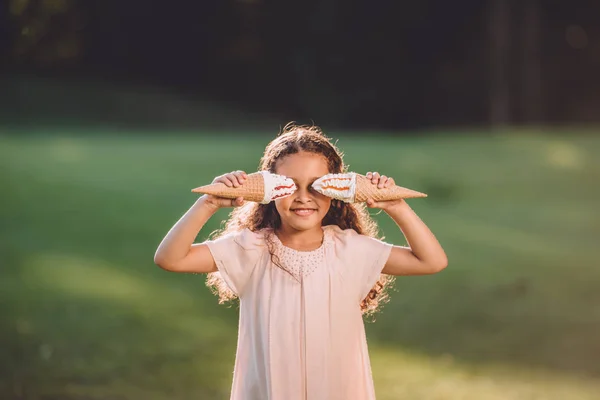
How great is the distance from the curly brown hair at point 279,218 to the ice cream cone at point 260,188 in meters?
0.12

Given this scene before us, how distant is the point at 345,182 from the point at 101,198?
5.02 metres

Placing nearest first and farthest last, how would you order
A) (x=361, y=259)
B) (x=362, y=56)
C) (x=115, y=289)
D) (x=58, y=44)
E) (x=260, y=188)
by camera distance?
(x=260, y=188), (x=361, y=259), (x=115, y=289), (x=58, y=44), (x=362, y=56)

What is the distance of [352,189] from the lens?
186 centimetres

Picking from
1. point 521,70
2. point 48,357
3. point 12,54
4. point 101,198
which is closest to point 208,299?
point 48,357

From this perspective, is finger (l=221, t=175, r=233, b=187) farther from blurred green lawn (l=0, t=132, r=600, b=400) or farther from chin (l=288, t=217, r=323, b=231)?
blurred green lawn (l=0, t=132, r=600, b=400)

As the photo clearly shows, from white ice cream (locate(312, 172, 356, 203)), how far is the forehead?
6cm

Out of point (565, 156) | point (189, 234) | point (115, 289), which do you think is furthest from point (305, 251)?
point (565, 156)

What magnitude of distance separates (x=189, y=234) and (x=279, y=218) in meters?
0.26

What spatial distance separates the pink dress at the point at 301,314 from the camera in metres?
1.84

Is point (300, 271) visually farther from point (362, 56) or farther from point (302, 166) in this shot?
point (362, 56)

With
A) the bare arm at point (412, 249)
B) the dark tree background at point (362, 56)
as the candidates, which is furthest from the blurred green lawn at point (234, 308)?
the bare arm at point (412, 249)

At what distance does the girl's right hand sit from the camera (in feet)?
6.07

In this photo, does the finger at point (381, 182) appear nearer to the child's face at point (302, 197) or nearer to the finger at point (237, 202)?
the child's face at point (302, 197)

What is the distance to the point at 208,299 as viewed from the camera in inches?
178
